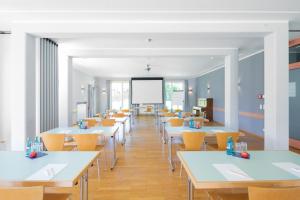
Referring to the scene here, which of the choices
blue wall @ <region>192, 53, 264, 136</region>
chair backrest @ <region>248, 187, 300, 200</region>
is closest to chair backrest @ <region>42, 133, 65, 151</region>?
chair backrest @ <region>248, 187, 300, 200</region>

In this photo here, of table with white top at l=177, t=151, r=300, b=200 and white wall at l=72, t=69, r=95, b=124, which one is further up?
white wall at l=72, t=69, r=95, b=124

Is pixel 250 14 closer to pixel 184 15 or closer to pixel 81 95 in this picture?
pixel 184 15

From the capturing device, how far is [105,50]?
6160mm

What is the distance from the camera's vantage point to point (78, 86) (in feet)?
37.5

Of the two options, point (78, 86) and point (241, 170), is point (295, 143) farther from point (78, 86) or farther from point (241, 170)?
point (78, 86)

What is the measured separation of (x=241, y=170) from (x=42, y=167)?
5.96 feet

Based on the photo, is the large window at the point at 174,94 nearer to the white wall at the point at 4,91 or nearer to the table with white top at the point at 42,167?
the white wall at the point at 4,91

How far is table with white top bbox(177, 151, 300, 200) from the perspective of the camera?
1.54m

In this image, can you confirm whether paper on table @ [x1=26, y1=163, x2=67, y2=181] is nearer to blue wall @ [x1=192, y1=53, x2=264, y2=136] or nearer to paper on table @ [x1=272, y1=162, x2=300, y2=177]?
paper on table @ [x1=272, y1=162, x2=300, y2=177]

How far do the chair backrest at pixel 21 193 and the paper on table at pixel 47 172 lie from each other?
0.85ft

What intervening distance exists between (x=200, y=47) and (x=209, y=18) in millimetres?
2358

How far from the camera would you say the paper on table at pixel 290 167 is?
1.75 metres

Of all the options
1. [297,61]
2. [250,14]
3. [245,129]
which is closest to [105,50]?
[250,14]

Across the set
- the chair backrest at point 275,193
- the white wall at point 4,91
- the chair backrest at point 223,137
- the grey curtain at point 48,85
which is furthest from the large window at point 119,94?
the chair backrest at point 275,193
